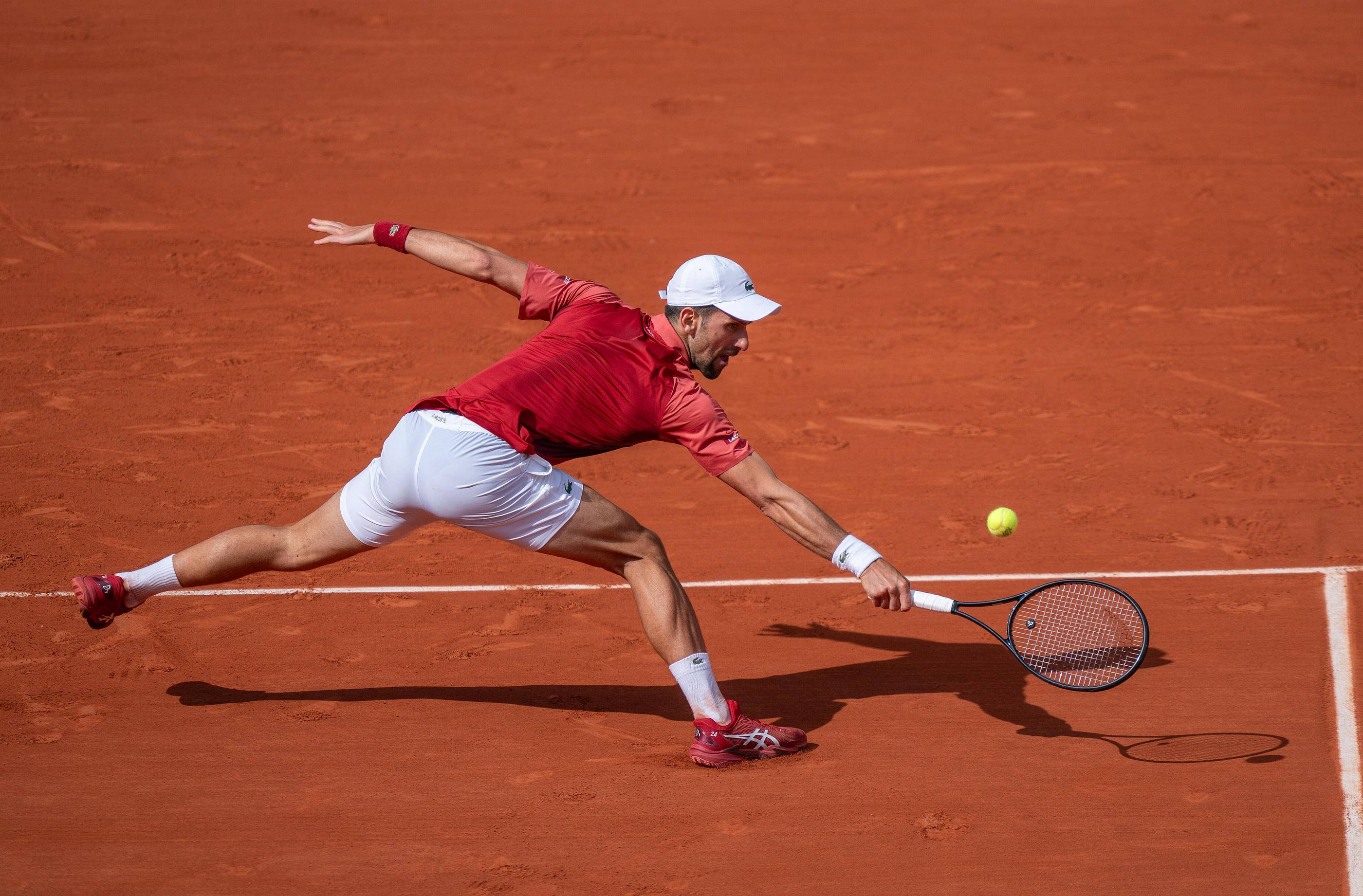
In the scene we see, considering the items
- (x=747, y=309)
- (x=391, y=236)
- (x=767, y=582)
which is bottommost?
(x=767, y=582)

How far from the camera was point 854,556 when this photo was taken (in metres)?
4.72

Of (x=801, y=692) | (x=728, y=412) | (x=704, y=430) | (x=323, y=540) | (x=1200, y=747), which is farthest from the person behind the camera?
(x=728, y=412)

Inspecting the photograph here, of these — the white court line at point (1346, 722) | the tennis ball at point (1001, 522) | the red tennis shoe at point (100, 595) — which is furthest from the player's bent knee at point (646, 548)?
the white court line at point (1346, 722)

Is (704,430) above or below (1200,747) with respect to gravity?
above

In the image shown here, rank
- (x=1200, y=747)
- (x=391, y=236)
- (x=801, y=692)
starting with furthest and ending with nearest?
(x=801, y=692), (x=391, y=236), (x=1200, y=747)

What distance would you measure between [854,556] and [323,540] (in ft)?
7.13

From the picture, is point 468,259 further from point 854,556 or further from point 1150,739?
point 1150,739

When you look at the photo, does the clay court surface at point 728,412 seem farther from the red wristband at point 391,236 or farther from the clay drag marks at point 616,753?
the red wristband at point 391,236

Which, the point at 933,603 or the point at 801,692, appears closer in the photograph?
the point at 933,603

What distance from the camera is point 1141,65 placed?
13477mm

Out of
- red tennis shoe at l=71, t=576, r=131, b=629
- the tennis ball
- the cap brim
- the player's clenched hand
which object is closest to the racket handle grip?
the player's clenched hand

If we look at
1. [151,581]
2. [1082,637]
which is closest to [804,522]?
[1082,637]

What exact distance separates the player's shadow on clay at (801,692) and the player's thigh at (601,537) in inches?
38.8

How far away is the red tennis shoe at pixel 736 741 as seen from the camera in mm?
5078
